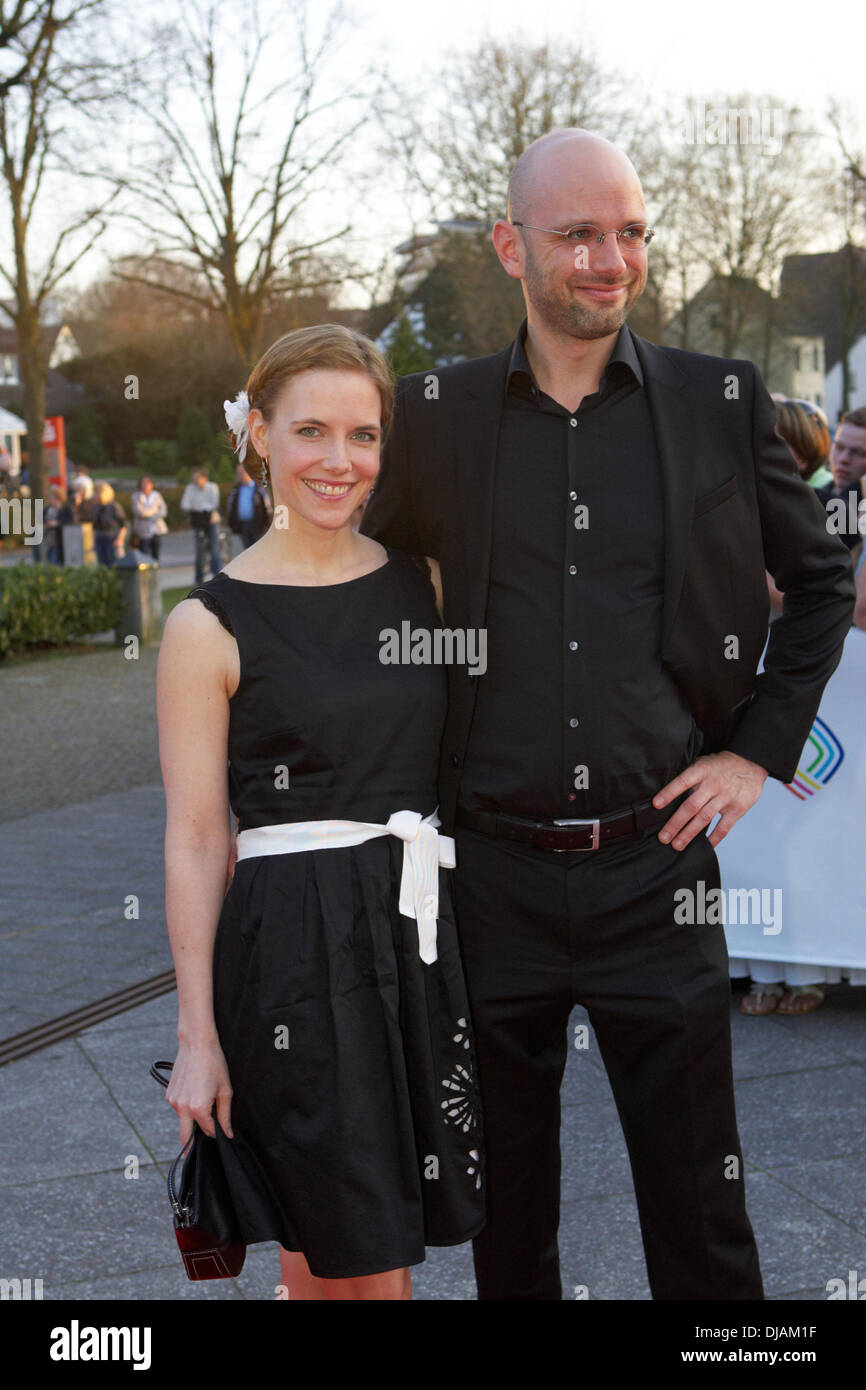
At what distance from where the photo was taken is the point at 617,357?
2578mm

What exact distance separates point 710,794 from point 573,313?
2.89 feet

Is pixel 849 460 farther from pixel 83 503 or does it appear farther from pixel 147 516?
pixel 83 503

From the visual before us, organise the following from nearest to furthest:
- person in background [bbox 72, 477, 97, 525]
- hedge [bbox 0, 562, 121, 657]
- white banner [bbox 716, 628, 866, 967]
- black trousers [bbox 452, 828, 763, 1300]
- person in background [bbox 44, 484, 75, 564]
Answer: black trousers [bbox 452, 828, 763, 1300], white banner [bbox 716, 628, 866, 967], hedge [bbox 0, 562, 121, 657], person in background [bbox 72, 477, 97, 525], person in background [bbox 44, 484, 75, 564]

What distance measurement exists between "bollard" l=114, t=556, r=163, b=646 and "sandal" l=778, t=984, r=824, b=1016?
38.3 ft

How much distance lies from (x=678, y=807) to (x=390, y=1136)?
77cm

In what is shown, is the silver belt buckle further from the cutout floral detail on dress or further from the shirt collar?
the shirt collar

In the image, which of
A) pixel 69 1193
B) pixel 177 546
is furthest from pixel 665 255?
pixel 69 1193

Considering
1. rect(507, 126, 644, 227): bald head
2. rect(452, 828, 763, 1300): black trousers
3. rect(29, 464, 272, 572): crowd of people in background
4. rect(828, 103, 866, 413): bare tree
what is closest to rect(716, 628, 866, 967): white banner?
rect(452, 828, 763, 1300): black trousers

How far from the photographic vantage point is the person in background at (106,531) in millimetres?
23109

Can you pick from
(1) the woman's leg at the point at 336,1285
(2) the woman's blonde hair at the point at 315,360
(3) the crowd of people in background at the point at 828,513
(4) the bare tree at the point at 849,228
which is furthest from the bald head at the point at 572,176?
(4) the bare tree at the point at 849,228

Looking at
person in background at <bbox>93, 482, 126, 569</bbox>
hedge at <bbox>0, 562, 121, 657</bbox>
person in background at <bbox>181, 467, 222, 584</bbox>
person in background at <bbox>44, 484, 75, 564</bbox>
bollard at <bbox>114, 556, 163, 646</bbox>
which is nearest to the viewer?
hedge at <bbox>0, 562, 121, 657</bbox>

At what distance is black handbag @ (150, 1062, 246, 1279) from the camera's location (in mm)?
2318
